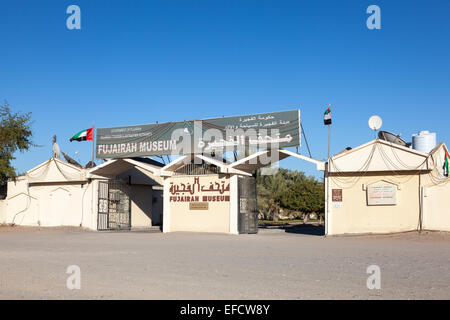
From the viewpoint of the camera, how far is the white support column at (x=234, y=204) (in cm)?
2528

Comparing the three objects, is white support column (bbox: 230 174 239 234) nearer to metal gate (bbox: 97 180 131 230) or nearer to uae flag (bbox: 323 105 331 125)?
uae flag (bbox: 323 105 331 125)

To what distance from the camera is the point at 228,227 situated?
25562mm

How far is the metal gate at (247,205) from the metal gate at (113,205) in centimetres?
905

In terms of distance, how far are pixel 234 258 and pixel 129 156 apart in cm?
1592

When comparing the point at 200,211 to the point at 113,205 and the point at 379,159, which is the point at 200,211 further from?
the point at 379,159

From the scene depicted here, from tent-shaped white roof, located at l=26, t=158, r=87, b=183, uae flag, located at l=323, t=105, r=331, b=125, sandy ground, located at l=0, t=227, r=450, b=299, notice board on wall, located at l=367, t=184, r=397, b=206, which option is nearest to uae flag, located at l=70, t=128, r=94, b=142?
tent-shaped white roof, located at l=26, t=158, r=87, b=183

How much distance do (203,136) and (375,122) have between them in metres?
8.73

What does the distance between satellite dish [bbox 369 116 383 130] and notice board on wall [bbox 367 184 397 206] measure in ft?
9.50

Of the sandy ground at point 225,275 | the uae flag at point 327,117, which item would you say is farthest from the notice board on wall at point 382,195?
the sandy ground at point 225,275

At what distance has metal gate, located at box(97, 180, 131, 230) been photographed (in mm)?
29594

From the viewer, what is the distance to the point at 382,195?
22703mm

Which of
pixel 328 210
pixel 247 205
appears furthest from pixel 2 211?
pixel 328 210

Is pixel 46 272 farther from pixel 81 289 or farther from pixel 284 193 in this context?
pixel 284 193
